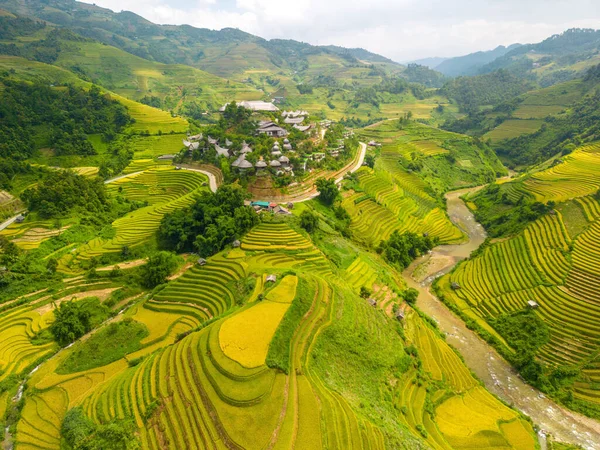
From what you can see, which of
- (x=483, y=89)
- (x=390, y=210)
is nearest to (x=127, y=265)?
(x=390, y=210)

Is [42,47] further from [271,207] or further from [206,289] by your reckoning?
[206,289]

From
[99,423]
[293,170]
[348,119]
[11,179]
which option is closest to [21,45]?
[11,179]

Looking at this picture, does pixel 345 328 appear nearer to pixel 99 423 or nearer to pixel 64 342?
pixel 99 423

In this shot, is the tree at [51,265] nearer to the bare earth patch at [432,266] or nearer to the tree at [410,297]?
the tree at [410,297]

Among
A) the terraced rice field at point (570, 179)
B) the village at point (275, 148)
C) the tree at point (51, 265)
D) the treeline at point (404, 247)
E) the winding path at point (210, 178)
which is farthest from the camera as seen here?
the winding path at point (210, 178)

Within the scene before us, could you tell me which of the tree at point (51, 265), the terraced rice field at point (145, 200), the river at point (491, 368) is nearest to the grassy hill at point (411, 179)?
the river at point (491, 368)

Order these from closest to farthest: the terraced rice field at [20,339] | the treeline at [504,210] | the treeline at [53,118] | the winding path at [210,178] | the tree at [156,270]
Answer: the terraced rice field at [20,339]
the tree at [156,270]
the treeline at [504,210]
the winding path at [210,178]
the treeline at [53,118]
